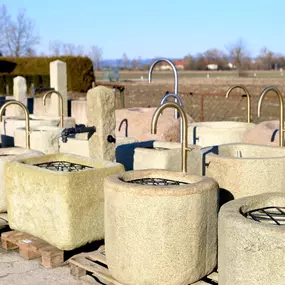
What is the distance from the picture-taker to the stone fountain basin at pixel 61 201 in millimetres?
4691

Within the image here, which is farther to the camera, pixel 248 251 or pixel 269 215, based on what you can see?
A: pixel 269 215

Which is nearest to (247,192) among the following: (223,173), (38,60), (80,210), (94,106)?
(223,173)

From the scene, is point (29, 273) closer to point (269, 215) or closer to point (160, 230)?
point (160, 230)

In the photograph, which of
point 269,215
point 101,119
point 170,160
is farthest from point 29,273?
point 269,215

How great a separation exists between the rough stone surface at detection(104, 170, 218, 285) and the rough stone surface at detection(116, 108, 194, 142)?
4.32 metres

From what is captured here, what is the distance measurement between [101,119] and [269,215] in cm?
247

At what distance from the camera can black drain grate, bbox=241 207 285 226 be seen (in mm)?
3619

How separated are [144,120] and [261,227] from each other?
5816mm

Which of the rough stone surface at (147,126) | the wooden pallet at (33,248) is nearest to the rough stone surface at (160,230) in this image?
the wooden pallet at (33,248)

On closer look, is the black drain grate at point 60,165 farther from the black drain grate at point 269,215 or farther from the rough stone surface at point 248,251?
the rough stone surface at point 248,251

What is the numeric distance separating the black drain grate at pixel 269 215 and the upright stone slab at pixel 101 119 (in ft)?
7.68

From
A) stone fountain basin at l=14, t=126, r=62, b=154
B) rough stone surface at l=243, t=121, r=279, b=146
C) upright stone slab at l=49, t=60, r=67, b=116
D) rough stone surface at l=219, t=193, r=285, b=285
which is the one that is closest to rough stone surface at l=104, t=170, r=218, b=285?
rough stone surface at l=219, t=193, r=285, b=285

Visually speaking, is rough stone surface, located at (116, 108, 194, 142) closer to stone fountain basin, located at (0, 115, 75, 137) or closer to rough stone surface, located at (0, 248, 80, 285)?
stone fountain basin, located at (0, 115, 75, 137)

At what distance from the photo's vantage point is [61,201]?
4.69m
